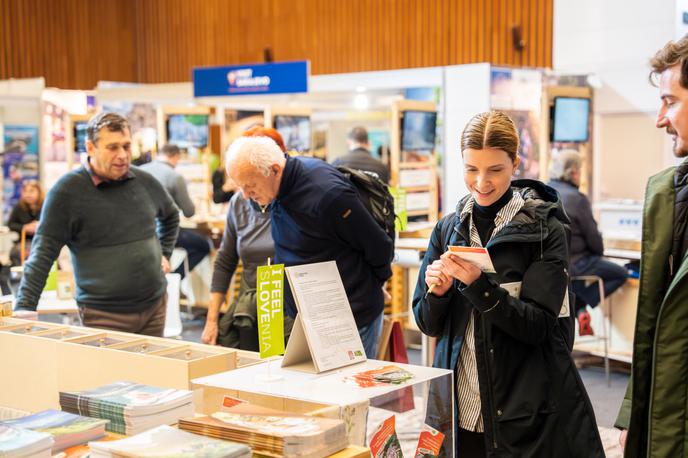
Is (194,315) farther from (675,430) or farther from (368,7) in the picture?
(675,430)

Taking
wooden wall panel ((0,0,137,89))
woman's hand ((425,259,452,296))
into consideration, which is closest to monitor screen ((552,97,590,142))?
woman's hand ((425,259,452,296))

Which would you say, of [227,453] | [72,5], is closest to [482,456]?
[227,453]

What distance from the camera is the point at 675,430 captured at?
1.91m

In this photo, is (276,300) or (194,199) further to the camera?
(194,199)

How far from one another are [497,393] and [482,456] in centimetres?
21

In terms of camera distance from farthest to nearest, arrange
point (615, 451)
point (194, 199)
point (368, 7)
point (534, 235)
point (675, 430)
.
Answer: point (368, 7), point (194, 199), point (615, 451), point (534, 235), point (675, 430)

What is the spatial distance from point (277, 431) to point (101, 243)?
86.7 inches

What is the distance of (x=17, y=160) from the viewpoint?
37.5 ft

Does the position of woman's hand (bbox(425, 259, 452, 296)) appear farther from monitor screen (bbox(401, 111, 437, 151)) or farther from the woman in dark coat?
monitor screen (bbox(401, 111, 437, 151))

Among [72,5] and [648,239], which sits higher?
[72,5]

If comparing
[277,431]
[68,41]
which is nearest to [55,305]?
[277,431]

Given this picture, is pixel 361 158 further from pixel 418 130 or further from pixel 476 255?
pixel 476 255

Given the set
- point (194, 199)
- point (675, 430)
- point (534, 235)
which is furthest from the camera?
point (194, 199)

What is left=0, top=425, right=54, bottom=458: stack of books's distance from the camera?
5.62 feet
